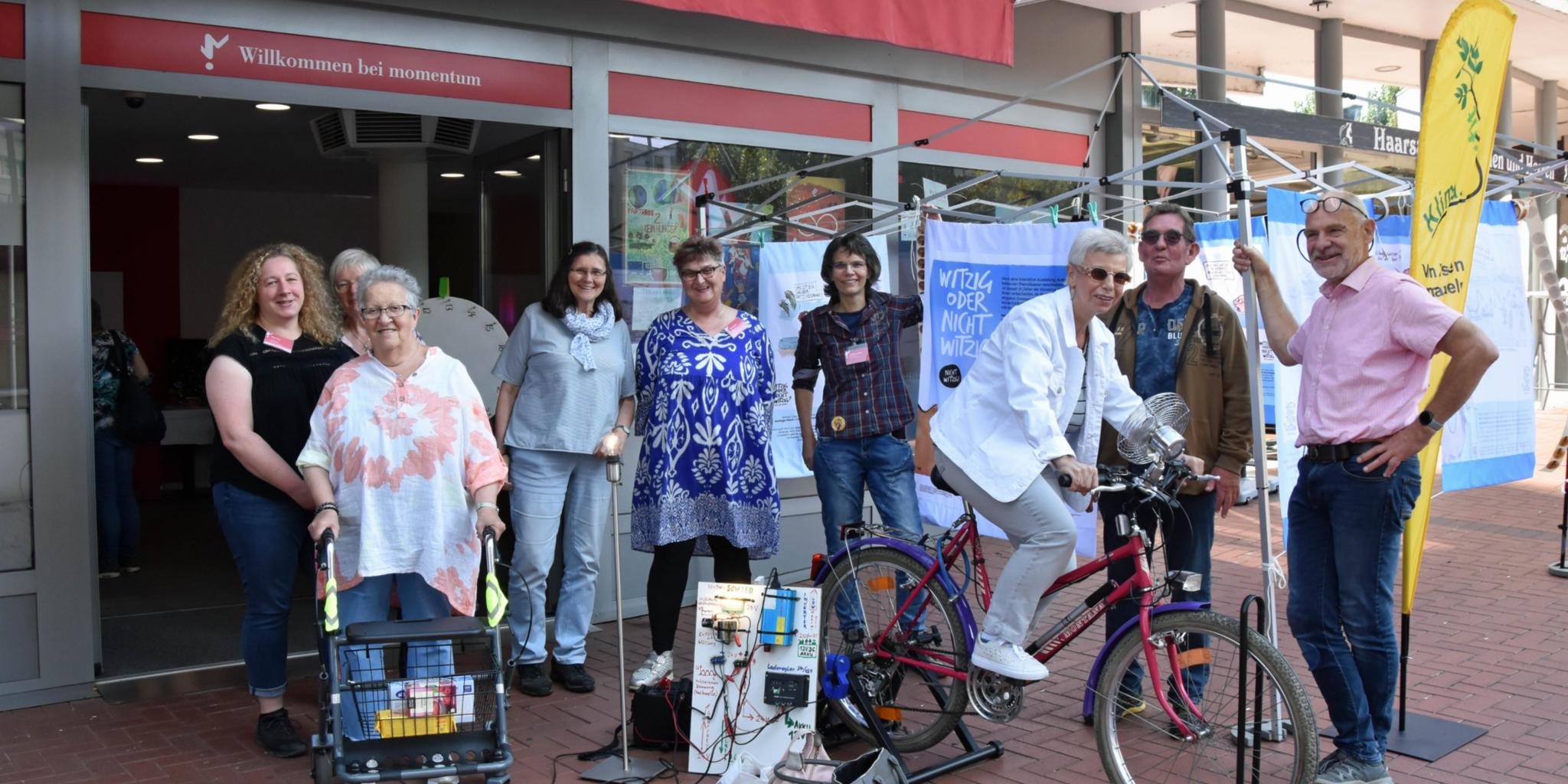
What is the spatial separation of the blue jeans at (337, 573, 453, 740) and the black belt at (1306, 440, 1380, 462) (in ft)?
9.01

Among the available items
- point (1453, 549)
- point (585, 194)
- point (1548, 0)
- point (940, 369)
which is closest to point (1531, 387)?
point (1453, 549)

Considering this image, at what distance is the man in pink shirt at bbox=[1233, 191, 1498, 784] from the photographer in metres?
3.91

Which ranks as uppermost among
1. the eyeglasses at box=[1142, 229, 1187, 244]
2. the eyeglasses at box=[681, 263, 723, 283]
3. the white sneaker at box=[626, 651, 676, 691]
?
the eyeglasses at box=[1142, 229, 1187, 244]

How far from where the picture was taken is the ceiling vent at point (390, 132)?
7059 mm

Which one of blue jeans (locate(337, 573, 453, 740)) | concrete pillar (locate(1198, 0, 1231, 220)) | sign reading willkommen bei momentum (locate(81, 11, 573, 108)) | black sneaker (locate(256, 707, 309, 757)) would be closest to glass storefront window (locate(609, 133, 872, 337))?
sign reading willkommen bei momentum (locate(81, 11, 573, 108))

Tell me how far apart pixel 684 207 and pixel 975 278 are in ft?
5.69

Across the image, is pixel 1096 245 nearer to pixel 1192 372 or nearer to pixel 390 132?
pixel 1192 372

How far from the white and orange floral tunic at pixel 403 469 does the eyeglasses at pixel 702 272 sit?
1.19 metres

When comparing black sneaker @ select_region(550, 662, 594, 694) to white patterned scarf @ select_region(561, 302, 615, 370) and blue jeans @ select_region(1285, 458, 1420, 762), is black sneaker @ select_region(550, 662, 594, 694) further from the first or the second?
blue jeans @ select_region(1285, 458, 1420, 762)

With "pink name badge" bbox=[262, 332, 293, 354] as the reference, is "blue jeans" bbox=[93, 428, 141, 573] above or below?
below

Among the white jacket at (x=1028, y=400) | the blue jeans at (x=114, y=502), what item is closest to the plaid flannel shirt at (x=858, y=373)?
the white jacket at (x=1028, y=400)

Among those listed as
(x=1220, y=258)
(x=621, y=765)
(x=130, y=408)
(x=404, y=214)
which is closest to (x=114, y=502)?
(x=130, y=408)

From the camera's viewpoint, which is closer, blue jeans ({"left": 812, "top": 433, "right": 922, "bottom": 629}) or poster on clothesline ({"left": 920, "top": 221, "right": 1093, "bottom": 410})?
blue jeans ({"left": 812, "top": 433, "right": 922, "bottom": 629})

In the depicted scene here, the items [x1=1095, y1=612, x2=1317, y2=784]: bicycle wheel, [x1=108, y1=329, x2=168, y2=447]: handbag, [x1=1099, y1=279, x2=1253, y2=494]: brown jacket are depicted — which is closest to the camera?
[x1=1095, y1=612, x2=1317, y2=784]: bicycle wheel
